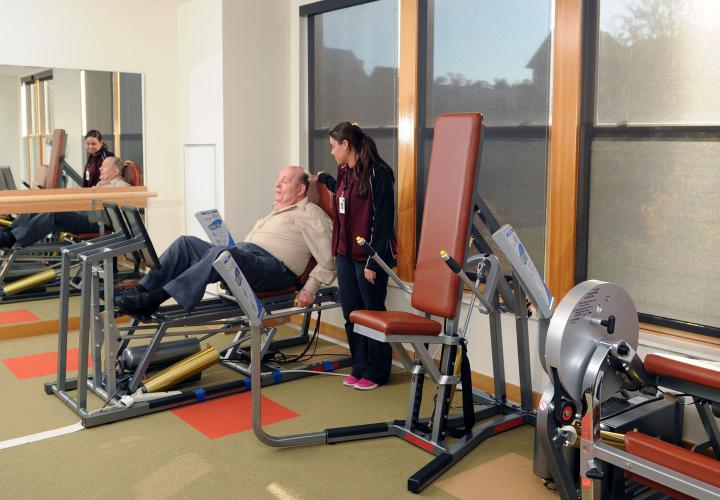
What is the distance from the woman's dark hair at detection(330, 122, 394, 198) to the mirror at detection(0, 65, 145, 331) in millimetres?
2392

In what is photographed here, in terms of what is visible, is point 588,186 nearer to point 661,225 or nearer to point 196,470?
point 661,225

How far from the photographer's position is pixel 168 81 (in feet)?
20.2

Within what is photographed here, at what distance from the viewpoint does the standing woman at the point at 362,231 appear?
422cm

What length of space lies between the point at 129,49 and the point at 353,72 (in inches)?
74.7

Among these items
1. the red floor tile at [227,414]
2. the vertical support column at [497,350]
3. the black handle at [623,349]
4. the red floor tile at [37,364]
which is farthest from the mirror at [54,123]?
the black handle at [623,349]

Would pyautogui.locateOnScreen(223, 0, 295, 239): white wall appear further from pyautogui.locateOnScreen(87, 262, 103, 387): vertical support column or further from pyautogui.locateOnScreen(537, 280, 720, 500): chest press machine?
pyautogui.locateOnScreen(537, 280, 720, 500): chest press machine

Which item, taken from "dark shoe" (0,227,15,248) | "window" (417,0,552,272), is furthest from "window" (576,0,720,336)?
"dark shoe" (0,227,15,248)

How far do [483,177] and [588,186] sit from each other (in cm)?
74

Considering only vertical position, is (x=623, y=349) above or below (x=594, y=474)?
above

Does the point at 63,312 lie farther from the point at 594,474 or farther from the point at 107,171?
the point at 594,474

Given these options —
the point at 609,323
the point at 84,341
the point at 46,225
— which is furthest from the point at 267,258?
the point at 609,323

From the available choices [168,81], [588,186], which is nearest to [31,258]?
[168,81]

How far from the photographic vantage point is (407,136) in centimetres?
475

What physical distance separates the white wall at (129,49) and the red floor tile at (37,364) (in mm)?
1557
